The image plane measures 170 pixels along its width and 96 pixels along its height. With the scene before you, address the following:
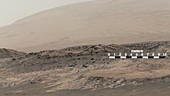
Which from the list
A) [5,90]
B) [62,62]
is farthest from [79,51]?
[5,90]

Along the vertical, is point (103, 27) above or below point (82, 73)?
above

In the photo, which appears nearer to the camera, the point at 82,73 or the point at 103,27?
the point at 82,73

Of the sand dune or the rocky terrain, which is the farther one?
the sand dune

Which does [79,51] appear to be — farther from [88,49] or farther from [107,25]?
[107,25]

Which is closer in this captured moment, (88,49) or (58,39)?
(88,49)
